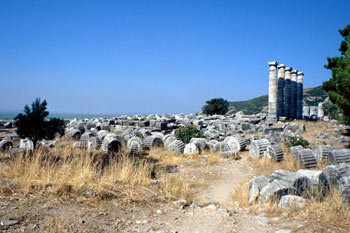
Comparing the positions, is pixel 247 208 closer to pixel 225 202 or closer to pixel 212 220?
pixel 225 202

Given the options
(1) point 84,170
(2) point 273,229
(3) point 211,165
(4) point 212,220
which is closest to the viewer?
(2) point 273,229

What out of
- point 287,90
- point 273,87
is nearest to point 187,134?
point 273,87

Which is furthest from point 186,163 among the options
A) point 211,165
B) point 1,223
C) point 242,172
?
point 1,223

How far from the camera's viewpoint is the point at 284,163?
373 inches

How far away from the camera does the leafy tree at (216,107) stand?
3829cm

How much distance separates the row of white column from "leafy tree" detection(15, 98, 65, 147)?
23.8 m

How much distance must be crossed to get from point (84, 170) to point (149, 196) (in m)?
1.63

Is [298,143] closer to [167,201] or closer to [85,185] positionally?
[167,201]

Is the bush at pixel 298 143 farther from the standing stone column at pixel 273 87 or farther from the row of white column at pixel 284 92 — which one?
the standing stone column at pixel 273 87

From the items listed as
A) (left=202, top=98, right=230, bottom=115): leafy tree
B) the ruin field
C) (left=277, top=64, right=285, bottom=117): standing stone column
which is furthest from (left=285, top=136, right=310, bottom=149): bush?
(left=202, top=98, right=230, bottom=115): leafy tree

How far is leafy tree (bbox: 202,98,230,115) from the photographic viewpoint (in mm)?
38291

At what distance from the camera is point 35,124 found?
9812mm

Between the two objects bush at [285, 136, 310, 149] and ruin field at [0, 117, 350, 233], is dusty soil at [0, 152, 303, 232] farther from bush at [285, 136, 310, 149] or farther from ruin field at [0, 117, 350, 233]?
bush at [285, 136, 310, 149]

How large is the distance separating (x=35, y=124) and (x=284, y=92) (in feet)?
101
